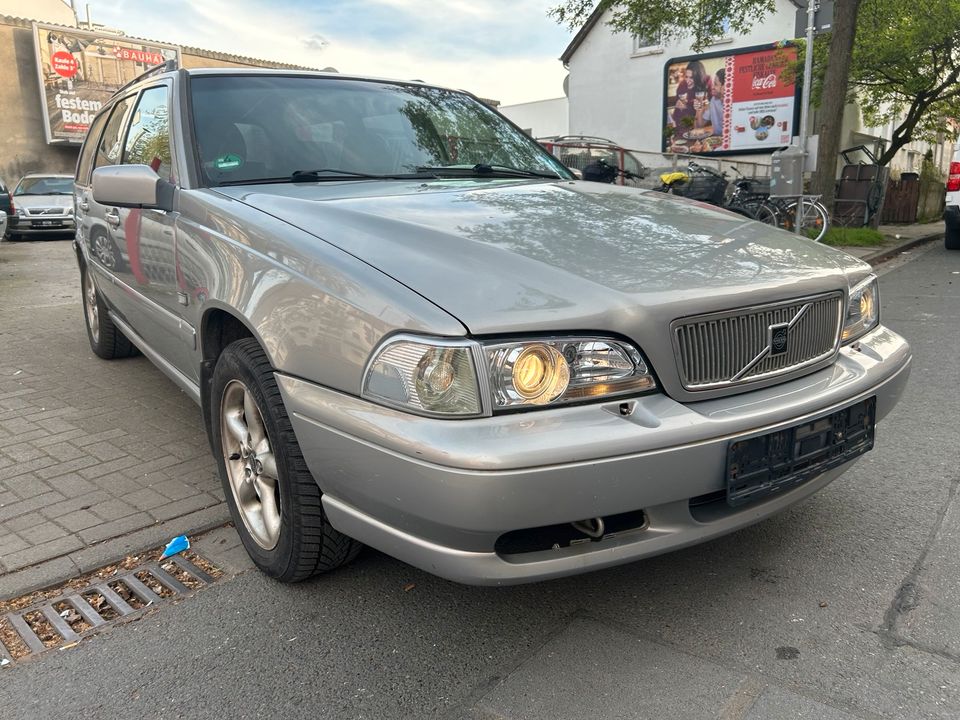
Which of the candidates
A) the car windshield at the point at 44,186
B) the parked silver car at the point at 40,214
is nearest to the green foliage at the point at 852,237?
the parked silver car at the point at 40,214

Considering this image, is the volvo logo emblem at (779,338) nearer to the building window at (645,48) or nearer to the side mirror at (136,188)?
the side mirror at (136,188)

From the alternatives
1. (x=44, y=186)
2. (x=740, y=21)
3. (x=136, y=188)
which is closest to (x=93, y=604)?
(x=136, y=188)

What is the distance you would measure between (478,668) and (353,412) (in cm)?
81

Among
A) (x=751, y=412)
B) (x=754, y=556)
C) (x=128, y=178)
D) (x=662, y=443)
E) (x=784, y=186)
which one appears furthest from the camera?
(x=784, y=186)

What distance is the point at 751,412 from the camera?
2.08m

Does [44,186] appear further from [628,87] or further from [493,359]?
[493,359]

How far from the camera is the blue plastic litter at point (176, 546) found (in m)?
2.88

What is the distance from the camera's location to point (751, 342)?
2195 millimetres

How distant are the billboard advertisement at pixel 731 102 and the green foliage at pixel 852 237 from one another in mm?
8150

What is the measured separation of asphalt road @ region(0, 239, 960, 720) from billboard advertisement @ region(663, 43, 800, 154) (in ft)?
65.9

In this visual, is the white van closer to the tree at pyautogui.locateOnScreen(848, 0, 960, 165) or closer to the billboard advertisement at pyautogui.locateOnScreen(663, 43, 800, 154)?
the tree at pyautogui.locateOnScreen(848, 0, 960, 165)

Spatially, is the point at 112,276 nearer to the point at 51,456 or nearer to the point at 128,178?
the point at 51,456

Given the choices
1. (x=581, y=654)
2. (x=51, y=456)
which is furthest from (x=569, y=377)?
(x=51, y=456)

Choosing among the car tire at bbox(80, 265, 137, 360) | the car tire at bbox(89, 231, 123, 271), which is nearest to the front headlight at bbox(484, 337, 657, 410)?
the car tire at bbox(89, 231, 123, 271)
